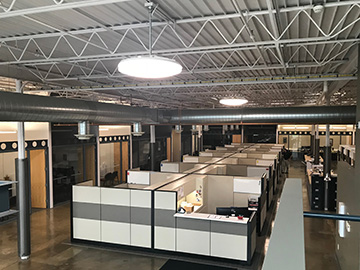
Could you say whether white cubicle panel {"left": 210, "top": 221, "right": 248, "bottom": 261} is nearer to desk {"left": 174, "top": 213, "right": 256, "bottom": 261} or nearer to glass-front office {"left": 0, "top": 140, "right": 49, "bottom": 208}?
desk {"left": 174, "top": 213, "right": 256, "bottom": 261}

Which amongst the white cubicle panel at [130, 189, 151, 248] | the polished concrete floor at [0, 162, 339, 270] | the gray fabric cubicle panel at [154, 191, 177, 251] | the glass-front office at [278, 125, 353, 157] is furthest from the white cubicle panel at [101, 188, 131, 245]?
the glass-front office at [278, 125, 353, 157]

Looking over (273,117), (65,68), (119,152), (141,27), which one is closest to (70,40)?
(141,27)

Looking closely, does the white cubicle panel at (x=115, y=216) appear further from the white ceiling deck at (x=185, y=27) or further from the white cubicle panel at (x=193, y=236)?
the white ceiling deck at (x=185, y=27)

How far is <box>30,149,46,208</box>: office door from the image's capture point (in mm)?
10953

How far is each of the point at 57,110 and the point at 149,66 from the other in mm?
3940

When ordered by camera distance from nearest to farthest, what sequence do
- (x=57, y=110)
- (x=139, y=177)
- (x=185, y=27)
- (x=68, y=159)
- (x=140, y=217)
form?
(x=185, y=27) < (x=57, y=110) < (x=140, y=217) < (x=139, y=177) < (x=68, y=159)

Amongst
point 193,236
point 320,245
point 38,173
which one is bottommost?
point 320,245

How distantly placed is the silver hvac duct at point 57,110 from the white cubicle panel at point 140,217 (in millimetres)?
2326

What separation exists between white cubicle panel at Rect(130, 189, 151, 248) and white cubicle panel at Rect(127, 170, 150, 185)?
1712mm

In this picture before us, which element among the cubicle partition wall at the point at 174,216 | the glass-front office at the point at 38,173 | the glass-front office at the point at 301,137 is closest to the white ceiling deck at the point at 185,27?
the cubicle partition wall at the point at 174,216

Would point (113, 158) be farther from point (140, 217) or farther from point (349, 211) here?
point (349, 211)

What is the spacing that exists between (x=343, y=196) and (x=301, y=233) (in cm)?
689

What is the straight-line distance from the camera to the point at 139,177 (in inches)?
352

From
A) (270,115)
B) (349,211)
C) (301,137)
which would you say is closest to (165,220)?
(349,211)
